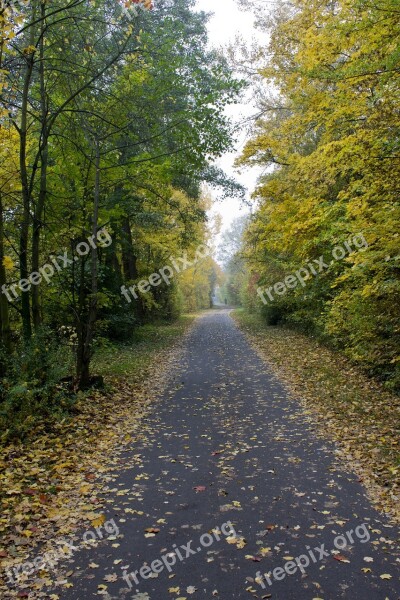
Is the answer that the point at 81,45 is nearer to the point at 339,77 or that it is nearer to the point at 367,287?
the point at 339,77

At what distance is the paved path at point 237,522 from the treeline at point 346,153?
2.96 meters

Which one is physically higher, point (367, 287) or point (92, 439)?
point (367, 287)

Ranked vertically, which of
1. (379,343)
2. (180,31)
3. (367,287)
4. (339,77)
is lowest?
(379,343)

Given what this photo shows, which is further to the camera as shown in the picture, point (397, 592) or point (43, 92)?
point (43, 92)

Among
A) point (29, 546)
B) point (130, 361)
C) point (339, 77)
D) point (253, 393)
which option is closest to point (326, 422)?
point (253, 393)

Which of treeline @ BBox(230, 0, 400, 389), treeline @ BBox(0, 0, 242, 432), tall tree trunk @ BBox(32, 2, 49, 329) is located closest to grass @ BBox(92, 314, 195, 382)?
treeline @ BBox(0, 0, 242, 432)

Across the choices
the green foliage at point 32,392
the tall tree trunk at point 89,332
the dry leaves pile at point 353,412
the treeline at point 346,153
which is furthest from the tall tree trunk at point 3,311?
the treeline at point 346,153

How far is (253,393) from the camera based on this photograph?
32.0 ft

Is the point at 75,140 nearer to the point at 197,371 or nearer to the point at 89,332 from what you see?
the point at 89,332

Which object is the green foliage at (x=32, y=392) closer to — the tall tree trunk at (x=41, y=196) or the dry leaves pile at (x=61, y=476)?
the dry leaves pile at (x=61, y=476)

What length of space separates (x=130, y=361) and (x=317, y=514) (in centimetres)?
965

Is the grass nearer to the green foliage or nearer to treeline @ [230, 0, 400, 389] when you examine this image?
the green foliage

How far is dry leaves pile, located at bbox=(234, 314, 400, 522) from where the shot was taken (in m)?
5.38

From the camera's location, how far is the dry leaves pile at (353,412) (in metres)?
5.38
